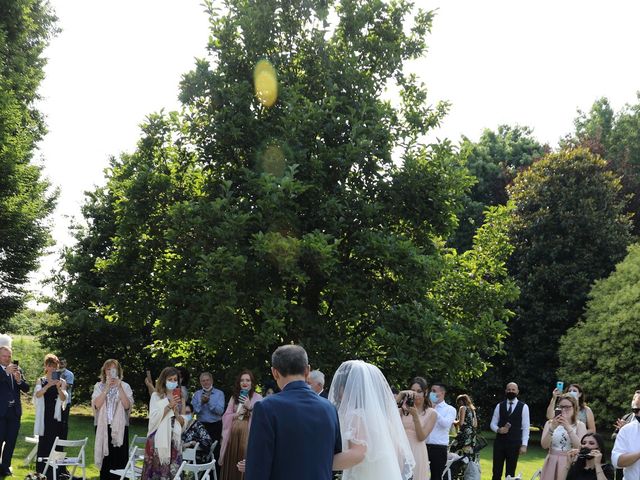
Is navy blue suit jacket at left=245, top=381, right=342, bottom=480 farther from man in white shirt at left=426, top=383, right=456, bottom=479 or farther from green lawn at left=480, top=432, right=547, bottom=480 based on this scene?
green lawn at left=480, top=432, right=547, bottom=480

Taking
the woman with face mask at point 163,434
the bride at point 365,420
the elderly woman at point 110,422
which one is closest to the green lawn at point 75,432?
the elderly woman at point 110,422

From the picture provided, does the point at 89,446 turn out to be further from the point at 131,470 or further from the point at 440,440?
the point at 440,440

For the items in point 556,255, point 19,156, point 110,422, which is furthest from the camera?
point 556,255

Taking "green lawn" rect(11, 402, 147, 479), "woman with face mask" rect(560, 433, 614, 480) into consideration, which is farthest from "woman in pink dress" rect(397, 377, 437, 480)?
"green lawn" rect(11, 402, 147, 479)

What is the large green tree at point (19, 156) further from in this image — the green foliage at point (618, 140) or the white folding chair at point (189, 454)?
the green foliage at point (618, 140)

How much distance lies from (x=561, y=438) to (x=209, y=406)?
236 inches

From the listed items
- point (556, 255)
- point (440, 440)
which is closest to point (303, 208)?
point (440, 440)

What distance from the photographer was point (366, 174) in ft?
53.3

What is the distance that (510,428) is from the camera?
51.7 ft

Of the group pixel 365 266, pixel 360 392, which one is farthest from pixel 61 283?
pixel 360 392

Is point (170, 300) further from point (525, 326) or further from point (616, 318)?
point (525, 326)

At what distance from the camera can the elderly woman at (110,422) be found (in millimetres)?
13320

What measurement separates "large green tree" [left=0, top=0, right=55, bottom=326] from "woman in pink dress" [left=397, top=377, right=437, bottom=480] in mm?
16995

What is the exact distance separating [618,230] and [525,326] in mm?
5322
